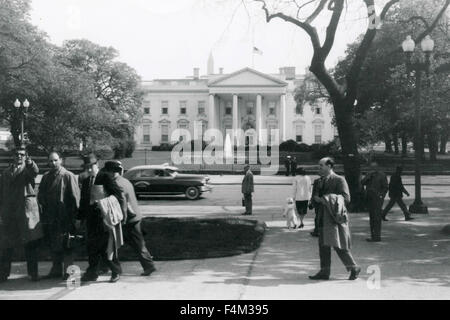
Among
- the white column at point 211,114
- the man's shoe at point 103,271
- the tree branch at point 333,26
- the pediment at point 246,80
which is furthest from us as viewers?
A: the white column at point 211,114

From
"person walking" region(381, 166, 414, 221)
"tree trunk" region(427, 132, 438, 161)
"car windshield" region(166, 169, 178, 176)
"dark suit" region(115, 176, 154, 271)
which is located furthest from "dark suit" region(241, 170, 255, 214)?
"tree trunk" region(427, 132, 438, 161)

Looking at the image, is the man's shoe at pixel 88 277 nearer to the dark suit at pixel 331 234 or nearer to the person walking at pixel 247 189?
the dark suit at pixel 331 234

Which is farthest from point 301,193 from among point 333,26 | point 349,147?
point 333,26

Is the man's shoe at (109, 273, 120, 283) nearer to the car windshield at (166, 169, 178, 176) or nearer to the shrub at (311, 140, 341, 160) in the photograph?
the car windshield at (166, 169, 178, 176)

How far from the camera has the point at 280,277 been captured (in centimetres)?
794

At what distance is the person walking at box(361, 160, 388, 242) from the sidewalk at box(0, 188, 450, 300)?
28 cm

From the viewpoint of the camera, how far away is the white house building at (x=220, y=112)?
319ft

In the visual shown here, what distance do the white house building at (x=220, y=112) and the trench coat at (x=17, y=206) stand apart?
284ft

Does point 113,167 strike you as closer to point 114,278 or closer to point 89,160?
point 89,160

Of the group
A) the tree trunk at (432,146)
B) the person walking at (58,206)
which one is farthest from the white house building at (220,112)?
the person walking at (58,206)

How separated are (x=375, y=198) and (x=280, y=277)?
4.21m

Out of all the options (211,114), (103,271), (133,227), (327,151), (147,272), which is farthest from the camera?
(211,114)
